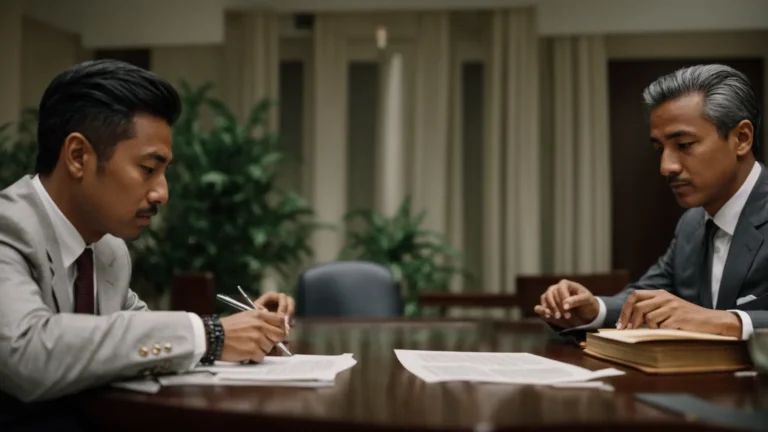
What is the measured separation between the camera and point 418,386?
1.05 metres

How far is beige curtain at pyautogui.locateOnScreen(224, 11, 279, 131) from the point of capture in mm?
5484

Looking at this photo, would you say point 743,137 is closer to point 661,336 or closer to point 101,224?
point 661,336

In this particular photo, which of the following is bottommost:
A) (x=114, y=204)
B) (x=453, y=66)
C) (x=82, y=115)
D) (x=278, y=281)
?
(x=278, y=281)

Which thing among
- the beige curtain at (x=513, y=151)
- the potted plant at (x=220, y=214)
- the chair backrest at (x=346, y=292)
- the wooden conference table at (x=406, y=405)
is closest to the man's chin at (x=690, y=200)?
the wooden conference table at (x=406, y=405)

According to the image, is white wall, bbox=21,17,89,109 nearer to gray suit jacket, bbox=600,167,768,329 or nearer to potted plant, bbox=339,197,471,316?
potted plant, bbox=339,197,471,316

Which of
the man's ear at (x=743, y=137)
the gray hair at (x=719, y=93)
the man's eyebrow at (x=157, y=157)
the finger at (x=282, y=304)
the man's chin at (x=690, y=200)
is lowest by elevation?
the finger at (x=282, y=304)

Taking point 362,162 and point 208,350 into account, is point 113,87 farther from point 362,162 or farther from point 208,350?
point 362,162

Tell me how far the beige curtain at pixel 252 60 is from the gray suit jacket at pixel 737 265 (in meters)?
4.12

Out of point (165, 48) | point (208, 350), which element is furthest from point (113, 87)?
point (165, 48)

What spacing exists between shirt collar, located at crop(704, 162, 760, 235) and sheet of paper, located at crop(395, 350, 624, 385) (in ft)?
2.28

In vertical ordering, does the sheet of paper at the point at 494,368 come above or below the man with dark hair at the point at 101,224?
below

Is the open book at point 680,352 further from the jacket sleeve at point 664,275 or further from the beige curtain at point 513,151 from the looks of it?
the beige curtain at point 513,151

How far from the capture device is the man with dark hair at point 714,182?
164cm

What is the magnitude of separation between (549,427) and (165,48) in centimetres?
556
